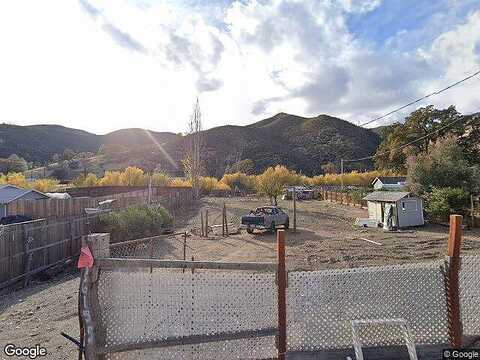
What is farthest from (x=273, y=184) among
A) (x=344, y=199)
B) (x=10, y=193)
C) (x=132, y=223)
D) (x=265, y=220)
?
(x=10, y=193)

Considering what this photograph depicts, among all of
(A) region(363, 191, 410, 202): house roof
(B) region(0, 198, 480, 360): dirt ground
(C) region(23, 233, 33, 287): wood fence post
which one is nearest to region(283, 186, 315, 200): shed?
(B) region(0, 198, 480, 360): dirt ground

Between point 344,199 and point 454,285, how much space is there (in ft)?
136

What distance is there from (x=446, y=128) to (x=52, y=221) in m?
49.9

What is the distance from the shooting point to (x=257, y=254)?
15922mm

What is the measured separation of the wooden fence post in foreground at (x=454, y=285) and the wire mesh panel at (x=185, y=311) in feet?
6.91

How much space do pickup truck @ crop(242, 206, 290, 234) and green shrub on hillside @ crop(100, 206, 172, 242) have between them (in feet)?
17.5

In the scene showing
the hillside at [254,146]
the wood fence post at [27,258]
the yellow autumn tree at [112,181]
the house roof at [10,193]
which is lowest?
the wood fence post at [27,258]

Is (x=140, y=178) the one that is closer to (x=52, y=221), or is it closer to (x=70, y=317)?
(x=52, y=221)

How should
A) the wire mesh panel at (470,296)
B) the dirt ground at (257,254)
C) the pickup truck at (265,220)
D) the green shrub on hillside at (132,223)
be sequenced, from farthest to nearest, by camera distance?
the pickup truck at (265,220), the green shrub on hillside at (132,223), the dirt ground at (257,254), the wire mesh panel at (470,296)

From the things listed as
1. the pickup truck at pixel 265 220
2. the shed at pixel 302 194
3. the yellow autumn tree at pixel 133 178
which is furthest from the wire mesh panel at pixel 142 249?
the yellow autumn tree at pixel 133 178

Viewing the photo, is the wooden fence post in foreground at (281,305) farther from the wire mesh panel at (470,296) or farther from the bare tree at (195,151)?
the bare tree at (195,151)

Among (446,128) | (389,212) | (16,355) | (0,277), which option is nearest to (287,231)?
(389,212)

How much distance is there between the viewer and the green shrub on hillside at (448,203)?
80.5 feet

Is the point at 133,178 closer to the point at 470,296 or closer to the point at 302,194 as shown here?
the point at 302,194
